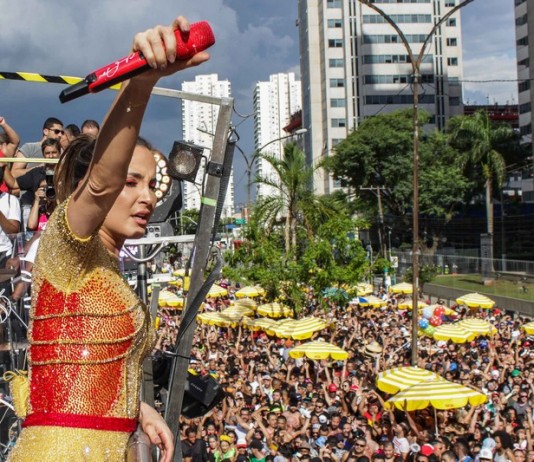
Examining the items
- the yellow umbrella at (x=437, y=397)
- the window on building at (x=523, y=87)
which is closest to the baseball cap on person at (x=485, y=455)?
the yellow umbrella at (x=437, y=397)

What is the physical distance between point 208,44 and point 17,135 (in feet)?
14.7

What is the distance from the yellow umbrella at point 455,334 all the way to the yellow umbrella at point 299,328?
9.05 feet

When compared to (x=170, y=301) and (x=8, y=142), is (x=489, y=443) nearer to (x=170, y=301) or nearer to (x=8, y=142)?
(x=8, y=142)

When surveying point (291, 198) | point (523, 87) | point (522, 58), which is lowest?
point (291, 198)

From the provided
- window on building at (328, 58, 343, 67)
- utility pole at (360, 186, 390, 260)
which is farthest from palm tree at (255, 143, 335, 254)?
window on building at (328, 58, 343, 67)

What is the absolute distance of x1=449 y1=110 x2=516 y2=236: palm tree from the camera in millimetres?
50375

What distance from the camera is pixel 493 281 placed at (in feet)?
115

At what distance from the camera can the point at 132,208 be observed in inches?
84.9

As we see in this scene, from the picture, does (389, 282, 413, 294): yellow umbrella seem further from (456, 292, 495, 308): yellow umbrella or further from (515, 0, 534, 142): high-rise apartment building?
(515, 0, 534, 142): high-rise apartment building

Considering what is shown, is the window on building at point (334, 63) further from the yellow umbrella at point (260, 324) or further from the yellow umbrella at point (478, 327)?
the yellow umbrella at point (478, 327)

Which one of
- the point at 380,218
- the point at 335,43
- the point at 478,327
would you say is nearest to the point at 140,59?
the point at 478,327

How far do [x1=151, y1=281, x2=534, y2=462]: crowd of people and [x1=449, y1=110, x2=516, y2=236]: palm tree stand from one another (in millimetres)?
31804

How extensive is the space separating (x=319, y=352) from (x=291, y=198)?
1112 centimetres

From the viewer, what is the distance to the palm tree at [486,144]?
5038 centimetres
